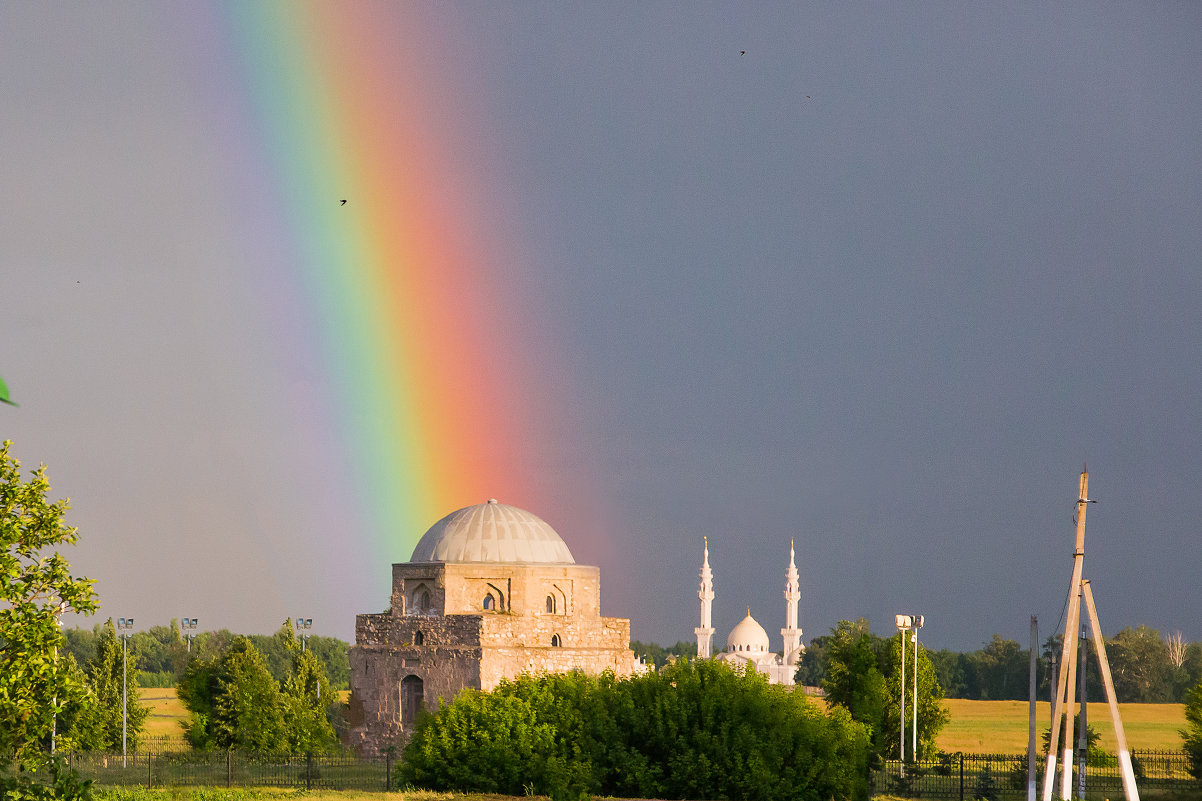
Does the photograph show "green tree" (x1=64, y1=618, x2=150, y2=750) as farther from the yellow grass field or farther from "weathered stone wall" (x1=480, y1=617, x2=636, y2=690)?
the yellow grass field

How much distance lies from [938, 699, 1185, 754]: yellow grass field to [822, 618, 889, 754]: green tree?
7.53 meters

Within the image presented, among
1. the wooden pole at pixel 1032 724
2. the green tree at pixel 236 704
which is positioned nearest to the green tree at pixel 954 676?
the green tree at pixel 236 704

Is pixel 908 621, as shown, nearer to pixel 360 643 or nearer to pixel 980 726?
pixel 360 643

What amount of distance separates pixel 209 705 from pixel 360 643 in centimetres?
1203

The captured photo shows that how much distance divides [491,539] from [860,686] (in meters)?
13.3

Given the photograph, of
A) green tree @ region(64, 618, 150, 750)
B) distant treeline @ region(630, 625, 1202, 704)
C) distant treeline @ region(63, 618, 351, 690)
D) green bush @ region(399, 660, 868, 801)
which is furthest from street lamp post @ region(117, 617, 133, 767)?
distant treeline @ region(63, 618, 351, 690)

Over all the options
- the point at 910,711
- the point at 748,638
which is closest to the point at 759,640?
the point at 748,638

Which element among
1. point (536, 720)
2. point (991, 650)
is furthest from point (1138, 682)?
point (536, 720)

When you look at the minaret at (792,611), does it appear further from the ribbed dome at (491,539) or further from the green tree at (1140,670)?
Result: the ribbed dome at (491,539)

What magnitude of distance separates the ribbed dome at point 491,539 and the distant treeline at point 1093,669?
44.1 meters

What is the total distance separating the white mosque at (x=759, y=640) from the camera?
4609 inches

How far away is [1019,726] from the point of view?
74562 mm

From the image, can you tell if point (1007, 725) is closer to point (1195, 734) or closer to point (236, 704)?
point (1195, 734)

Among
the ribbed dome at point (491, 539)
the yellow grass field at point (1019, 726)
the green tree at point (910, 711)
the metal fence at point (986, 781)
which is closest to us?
the metal fence at point (986, 781)
